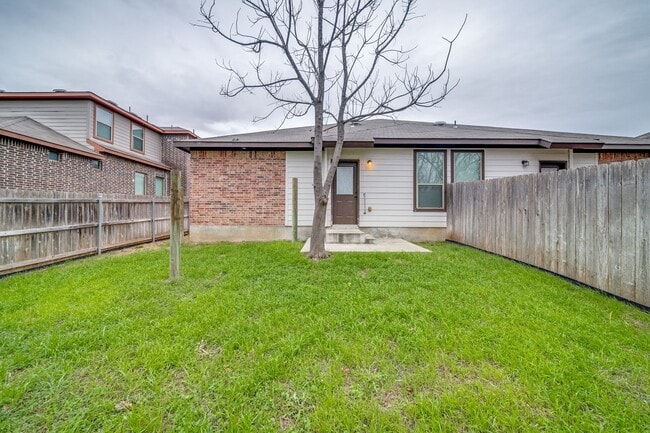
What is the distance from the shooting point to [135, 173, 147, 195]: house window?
45.3 feet

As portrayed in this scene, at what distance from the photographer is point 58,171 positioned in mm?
9828

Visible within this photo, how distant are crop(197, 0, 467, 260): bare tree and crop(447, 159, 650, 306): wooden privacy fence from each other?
8.71 feet

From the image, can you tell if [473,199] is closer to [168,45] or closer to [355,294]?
[355,294]

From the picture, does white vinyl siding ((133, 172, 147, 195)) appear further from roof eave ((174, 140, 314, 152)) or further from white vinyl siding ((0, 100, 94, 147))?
roof eave ((174, 140, 314, 152))

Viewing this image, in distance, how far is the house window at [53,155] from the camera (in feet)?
31.4

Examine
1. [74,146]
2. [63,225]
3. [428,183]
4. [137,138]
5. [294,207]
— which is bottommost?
[63,225]

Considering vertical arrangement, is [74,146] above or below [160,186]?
above

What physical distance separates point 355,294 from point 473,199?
508cm

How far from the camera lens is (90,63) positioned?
1402cm

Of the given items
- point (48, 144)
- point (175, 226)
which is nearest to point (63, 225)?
point (175, 226)

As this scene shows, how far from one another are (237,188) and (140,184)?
9265 millimetres

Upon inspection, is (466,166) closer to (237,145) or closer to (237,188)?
(237,145)

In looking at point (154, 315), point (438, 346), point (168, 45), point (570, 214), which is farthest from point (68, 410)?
point (168, 45)

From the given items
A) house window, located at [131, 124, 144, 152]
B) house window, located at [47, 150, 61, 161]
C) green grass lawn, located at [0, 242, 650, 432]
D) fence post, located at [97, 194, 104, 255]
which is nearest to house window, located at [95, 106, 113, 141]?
house window, located at [131, 124, 144, 152]
